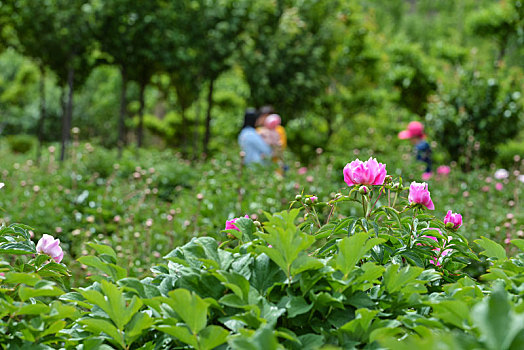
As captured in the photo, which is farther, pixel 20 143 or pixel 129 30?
pixel 20 143

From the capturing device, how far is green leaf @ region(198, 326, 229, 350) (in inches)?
37.1

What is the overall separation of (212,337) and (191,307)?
69 mm

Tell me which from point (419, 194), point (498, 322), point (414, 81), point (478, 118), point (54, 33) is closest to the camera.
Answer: point (498, 322)

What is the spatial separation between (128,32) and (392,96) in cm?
891

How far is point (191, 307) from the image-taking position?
0.93 metres

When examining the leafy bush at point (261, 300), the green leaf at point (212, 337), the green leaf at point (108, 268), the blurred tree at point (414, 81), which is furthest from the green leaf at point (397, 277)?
the blurred tree at point (414, 81)

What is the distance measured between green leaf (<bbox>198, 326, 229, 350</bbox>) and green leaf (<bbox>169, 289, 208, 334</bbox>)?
0.02 m

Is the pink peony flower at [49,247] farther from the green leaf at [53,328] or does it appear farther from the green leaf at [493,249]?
the green leaf at [493,249]

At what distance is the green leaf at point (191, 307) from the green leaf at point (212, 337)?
18 millimetres

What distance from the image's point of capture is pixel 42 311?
1032 millimetres

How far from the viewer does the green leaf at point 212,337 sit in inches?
37.1

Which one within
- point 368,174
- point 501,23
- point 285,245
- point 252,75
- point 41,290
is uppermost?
point 501,23

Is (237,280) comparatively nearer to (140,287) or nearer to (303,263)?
(303,263)

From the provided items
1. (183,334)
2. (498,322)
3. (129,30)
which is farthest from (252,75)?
(498,322)
